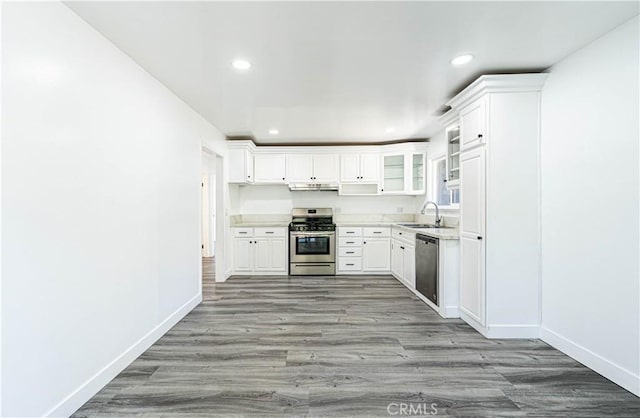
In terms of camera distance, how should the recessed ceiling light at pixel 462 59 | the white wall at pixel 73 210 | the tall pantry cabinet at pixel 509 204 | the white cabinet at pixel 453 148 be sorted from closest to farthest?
the white wall at pixel 73 210 < the recessed ceiling light at pixel 462 59 < the tall pantry cabinet at pixel 509 204 < the white cabinet at pixel 453 148

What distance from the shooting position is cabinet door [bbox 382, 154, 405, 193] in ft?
17.2

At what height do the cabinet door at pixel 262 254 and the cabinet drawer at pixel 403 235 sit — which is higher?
the cabinet drawer at pixel 403 235

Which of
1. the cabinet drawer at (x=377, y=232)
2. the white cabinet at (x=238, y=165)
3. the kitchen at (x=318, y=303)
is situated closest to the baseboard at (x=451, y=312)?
the kitchen at (x=318, y=303)

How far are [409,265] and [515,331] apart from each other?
5.45 ft

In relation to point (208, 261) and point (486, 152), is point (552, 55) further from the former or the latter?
point (208, 261)

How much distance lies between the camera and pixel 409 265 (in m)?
4.19

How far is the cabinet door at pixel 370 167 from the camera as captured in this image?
210 inches

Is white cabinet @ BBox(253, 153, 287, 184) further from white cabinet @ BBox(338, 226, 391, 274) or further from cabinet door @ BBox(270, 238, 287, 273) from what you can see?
white cabinet @ BBox(338, 226, 391, 274)

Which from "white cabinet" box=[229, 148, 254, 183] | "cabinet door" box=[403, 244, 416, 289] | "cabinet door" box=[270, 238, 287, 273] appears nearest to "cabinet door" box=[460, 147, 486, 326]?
"cabinet door" box=[403, 244, 416, 289]

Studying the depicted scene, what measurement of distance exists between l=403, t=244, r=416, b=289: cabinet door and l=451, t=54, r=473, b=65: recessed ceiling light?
7.82 feet

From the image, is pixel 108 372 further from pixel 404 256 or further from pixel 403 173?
pixel 403 173

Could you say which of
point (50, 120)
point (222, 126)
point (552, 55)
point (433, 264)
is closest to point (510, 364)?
point (433, 264)

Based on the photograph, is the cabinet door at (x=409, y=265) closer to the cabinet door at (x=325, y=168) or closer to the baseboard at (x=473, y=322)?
the baseboard at (x=473, y=322)

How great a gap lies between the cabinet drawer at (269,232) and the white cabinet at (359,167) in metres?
1.46
